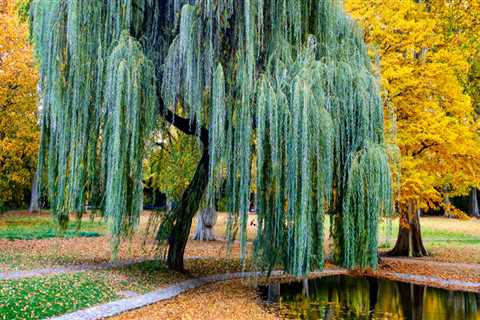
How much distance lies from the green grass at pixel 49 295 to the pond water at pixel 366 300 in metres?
3.50


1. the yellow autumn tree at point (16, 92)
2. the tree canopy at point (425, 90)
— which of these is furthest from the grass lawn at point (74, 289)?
the yellow autumn tree at point (16, 92)

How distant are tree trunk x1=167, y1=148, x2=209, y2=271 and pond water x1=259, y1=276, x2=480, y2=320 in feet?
7.19

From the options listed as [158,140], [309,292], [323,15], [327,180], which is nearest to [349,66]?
[323,15]

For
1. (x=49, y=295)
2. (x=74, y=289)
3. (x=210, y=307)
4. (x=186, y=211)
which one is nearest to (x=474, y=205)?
(x=186, y=211)

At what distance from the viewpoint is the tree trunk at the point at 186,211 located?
34.8ft

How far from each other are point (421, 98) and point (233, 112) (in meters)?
7.11

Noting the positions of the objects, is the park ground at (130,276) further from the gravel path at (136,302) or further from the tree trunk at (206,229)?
the tree trunk at (206,229)

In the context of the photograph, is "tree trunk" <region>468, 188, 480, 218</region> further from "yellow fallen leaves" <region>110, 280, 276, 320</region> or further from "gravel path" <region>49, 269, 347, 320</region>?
"yellow fallen leaves" <region>110, 280, 276, 320</region>

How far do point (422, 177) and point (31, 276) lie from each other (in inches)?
387

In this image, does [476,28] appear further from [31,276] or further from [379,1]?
[31,276]

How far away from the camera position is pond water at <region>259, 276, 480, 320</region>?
31.2 feet

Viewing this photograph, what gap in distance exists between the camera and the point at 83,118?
346 inches

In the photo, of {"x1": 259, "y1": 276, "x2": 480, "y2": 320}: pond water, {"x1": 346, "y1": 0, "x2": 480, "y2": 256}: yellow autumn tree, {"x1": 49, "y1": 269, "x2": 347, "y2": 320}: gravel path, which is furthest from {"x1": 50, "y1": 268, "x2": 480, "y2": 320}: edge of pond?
{"x1": 346, "y1": 0, "x2": 480, "y2": 256}: yellow autumn tree

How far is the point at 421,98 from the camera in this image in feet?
44.5
